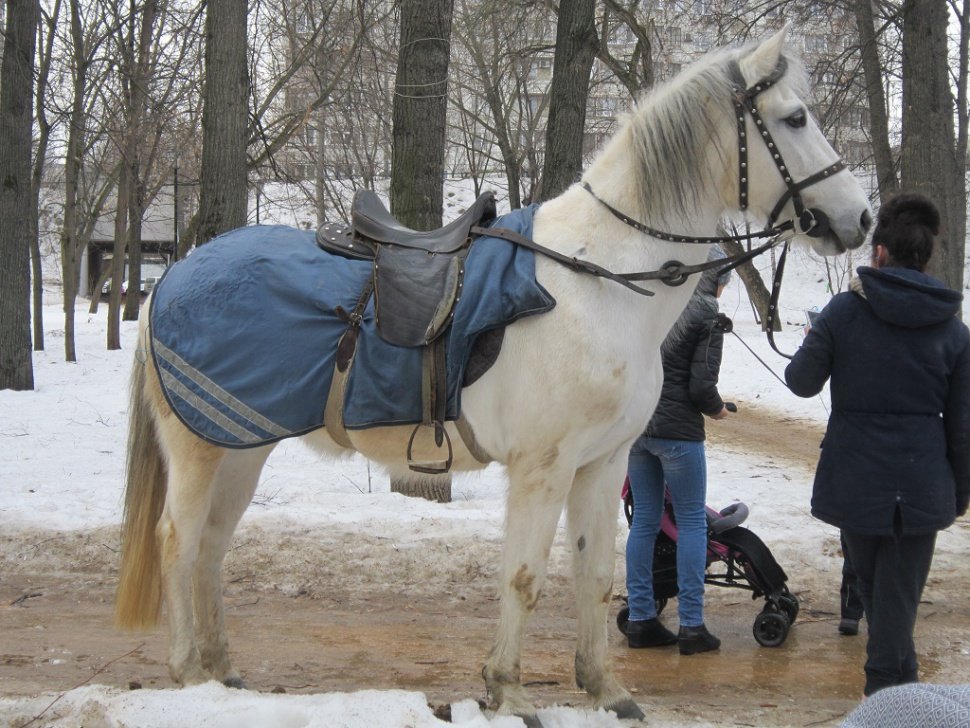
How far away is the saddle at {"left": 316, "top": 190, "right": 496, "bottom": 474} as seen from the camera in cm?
350

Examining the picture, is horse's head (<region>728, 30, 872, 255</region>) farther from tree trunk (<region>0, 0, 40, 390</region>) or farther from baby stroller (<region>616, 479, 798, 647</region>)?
tree trunk (<region>0, 0, 40, 390</region>)

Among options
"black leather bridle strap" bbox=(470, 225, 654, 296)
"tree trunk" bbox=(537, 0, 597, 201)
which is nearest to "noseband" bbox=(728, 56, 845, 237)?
"black leather bridle strap" bbox=(470, 225, 654, 296)

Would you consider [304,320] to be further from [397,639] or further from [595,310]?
[397,639]

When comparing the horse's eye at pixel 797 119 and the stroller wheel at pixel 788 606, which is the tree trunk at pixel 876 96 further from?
the horse's eye at pixel 797 119

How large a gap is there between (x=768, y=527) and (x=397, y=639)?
3.12 meters

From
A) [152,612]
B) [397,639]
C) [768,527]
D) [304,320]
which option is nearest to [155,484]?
[152,612]

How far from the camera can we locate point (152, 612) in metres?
4.05

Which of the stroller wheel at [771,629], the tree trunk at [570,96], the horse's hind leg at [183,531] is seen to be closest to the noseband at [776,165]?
the stroller wheel at [771,629]

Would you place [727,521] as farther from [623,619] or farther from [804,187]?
[804,187]

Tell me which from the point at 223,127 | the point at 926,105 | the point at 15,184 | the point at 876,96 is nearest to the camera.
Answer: the point at 223,127

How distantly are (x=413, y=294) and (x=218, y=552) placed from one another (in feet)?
5.30

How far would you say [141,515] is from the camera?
4.10 metres

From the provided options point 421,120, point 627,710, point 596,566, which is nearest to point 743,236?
point 596,566

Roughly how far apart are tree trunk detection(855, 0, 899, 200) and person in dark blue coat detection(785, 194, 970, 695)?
867 centimetres
